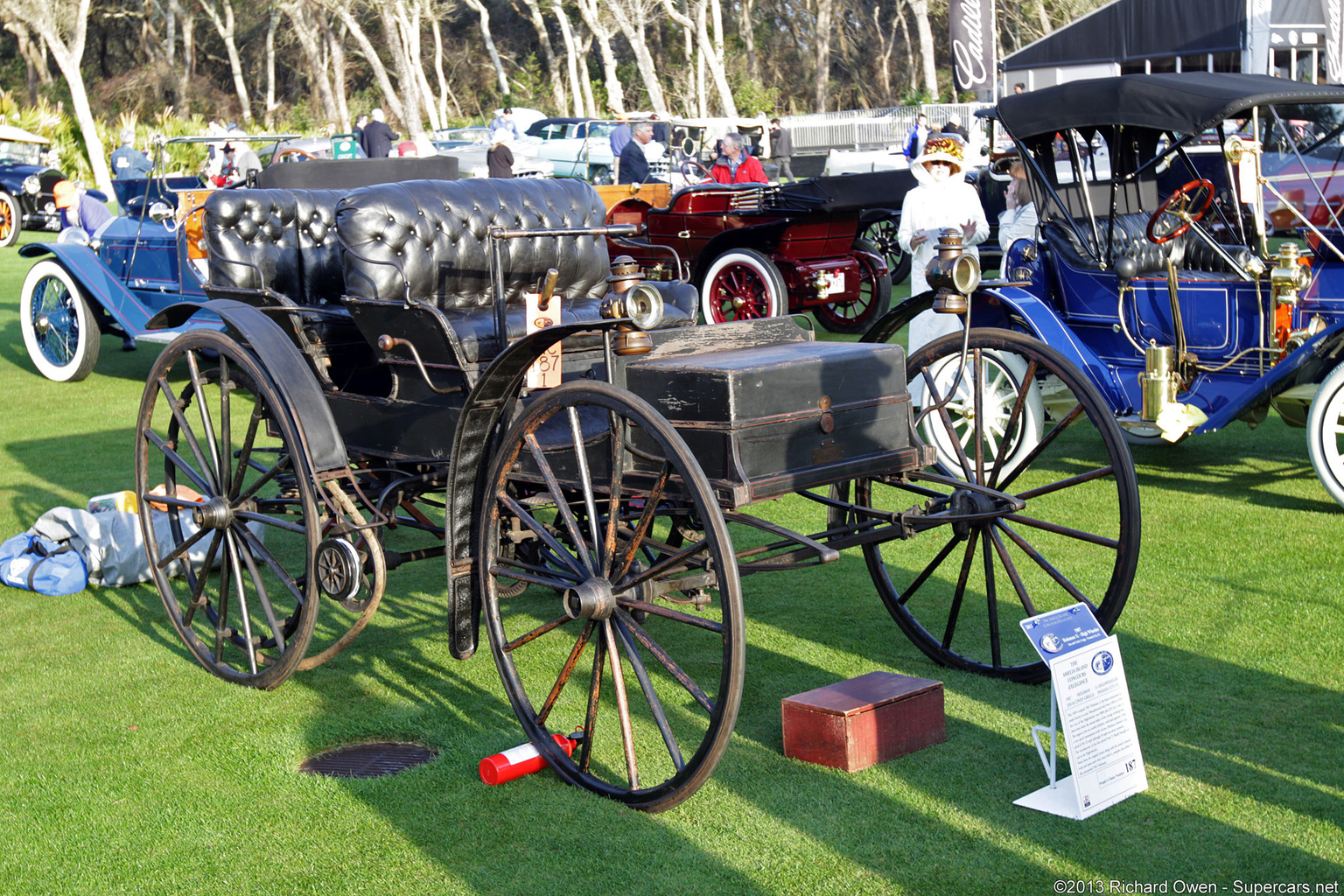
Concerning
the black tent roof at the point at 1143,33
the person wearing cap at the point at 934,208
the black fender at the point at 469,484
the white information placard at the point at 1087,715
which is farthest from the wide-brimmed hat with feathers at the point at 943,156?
the black tent roof at the point at 1143,33

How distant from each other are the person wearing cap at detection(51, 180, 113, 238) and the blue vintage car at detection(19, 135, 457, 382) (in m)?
1.40

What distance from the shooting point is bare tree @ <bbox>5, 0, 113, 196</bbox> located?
29.3 meters

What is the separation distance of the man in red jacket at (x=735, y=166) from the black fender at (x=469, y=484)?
11.1 m

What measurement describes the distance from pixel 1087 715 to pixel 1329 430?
3.34 m

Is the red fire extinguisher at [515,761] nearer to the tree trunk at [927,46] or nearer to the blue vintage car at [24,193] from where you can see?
the blue vintage car at [24,193]

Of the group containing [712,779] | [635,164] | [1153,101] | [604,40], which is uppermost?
[604,40]

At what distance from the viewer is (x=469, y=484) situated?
3.64m

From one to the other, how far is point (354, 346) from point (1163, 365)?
390cm

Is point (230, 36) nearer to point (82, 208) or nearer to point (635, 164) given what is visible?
point (635, 164)

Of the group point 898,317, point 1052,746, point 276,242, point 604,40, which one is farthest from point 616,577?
point 604,40

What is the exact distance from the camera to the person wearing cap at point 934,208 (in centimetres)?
775

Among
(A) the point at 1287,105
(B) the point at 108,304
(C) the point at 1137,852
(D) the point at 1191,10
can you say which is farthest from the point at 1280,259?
(D) the point at 1191,10

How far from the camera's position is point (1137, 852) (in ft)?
10.0

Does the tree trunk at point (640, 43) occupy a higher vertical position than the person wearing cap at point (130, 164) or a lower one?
higher
